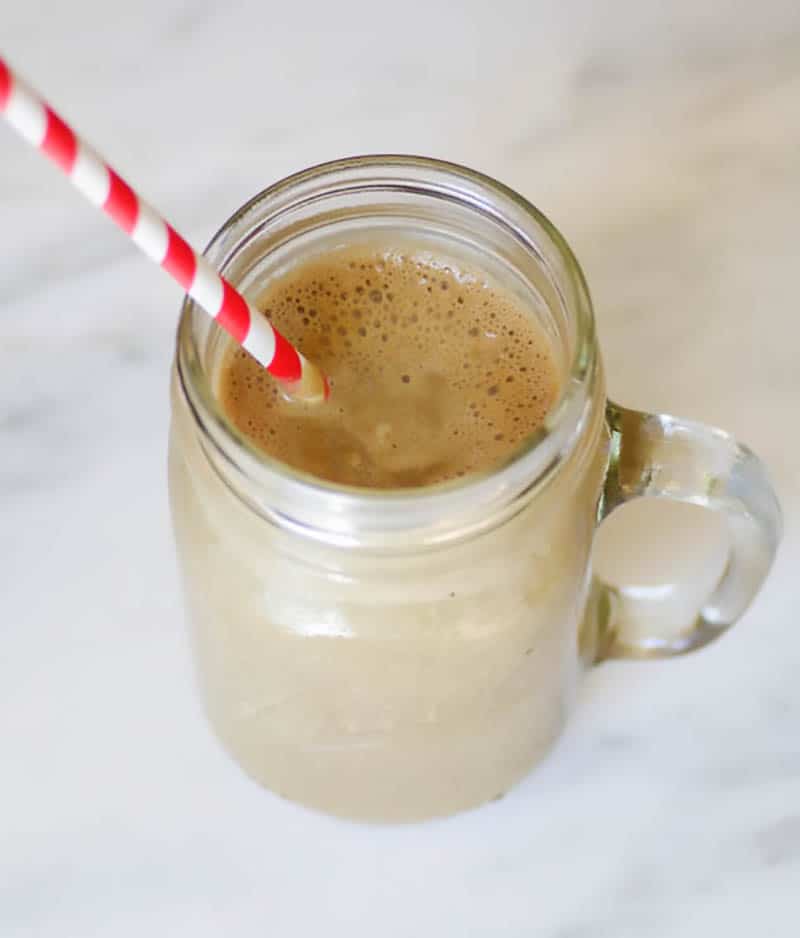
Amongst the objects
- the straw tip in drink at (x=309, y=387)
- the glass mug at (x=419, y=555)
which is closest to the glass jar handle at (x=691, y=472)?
the glass mug at (x=419, y=555)

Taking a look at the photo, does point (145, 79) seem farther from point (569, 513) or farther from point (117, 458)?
point (569, 513)

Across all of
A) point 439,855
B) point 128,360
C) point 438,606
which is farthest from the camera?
point 128,360

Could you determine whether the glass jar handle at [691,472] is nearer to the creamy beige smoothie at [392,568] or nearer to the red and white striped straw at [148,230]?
the creamy beige smoothie at [392,568]

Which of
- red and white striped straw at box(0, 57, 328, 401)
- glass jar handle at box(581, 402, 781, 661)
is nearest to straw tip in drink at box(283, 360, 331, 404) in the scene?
red and white striped straw at box(0, 57, 328, 401)

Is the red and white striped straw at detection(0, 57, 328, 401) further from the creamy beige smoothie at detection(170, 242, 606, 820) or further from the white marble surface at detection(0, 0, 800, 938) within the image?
the white marble surface at detection(0, 0, 800, 938)

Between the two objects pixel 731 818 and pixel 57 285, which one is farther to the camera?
pixel 57 285

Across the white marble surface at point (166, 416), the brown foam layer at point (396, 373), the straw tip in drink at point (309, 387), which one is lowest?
the white marble surface at point (166, 416)

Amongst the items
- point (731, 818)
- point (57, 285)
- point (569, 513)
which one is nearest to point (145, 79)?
point (57, 285)
